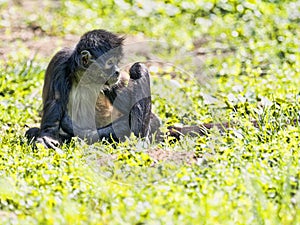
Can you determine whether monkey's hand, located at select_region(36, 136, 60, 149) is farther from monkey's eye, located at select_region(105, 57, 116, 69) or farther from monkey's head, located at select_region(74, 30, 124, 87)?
monkey's eye, located at select_region(105, 57, 116, 69)

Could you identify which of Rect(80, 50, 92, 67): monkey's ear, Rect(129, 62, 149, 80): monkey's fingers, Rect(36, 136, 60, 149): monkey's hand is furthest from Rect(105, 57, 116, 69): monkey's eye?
Rect(36, 136, 60, 149): monkey's hand

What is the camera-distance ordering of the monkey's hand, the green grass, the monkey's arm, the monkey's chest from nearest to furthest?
1. the green grass
2. the monkey's hand
3. the monkey's arm
4. the monkey's chest

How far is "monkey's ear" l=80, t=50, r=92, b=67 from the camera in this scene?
6.88 m

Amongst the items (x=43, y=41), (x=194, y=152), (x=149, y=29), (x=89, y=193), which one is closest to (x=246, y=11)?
(x=149, y=29)

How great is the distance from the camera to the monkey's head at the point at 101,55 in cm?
686

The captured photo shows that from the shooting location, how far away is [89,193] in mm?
5516

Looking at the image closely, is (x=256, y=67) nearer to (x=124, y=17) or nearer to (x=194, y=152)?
(x=124, y=17)

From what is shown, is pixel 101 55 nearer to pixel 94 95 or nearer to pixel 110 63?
pixel 110 63

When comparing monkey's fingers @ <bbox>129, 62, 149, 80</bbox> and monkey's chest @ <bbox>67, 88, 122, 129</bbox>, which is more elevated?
monkey's fingers @ <bbox>129, 62, 149, 80</bbox>

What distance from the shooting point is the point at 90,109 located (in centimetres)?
725

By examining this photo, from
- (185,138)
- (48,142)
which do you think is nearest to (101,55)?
(48,142)

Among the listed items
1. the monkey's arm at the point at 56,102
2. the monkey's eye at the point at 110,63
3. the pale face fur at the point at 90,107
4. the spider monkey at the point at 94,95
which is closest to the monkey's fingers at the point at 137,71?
the spider monkey at the point at 94,95

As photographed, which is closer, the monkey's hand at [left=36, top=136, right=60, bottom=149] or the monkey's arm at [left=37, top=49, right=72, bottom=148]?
the monkey's hand at [left=36, top=136, right=60, bottom=149]

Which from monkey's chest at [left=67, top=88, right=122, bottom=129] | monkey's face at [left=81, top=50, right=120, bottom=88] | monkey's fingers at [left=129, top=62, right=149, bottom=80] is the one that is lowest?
monkey's chest at [left=67, top=88, right=122, bottom=129]
